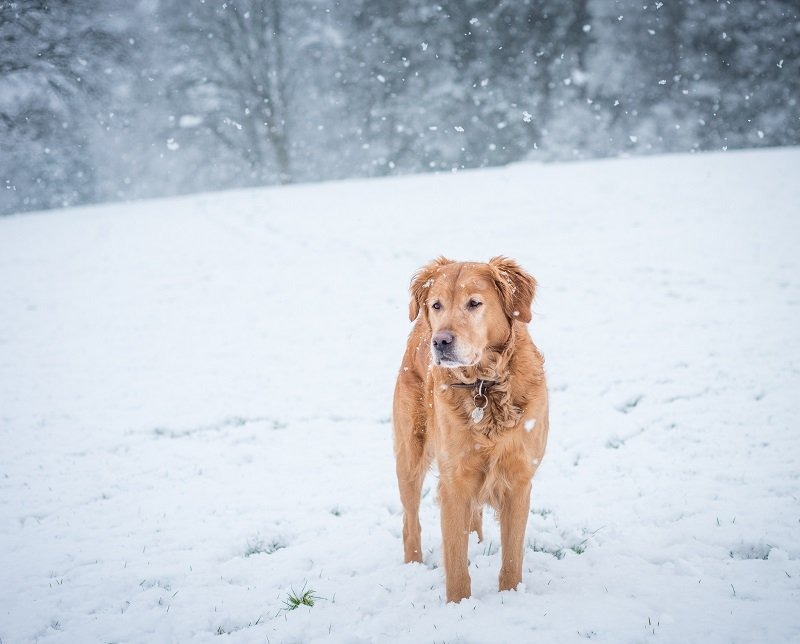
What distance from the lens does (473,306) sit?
2803 millimetres

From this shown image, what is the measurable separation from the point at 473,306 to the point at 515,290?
0.29m

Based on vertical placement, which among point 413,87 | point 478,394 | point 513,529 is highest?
point 413,87

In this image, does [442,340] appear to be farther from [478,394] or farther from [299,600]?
[299,600]

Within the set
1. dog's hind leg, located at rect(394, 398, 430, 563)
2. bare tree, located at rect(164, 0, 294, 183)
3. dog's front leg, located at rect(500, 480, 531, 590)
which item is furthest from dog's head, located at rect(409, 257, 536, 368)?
bare tree, located at rect(164, 0, 294, 183)

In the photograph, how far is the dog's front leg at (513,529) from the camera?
103 inches

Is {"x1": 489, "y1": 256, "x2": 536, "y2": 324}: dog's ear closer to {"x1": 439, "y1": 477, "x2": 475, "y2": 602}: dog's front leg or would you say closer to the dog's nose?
the dog's nose

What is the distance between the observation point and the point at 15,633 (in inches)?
106

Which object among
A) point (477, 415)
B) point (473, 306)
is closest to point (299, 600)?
point (477, 415)

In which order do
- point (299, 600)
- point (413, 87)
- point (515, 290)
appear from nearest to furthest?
1. point (299, 600)
2. point (515, 290)
3. point (413, 87)

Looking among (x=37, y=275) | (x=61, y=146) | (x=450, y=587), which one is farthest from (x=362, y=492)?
(x=61, y=146)

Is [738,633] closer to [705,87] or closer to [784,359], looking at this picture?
[784,359]

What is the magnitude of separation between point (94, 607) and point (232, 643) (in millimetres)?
1027

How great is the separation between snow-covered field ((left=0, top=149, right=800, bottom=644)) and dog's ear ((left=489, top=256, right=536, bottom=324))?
1.53m

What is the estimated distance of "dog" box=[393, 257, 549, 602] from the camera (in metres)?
2.58
